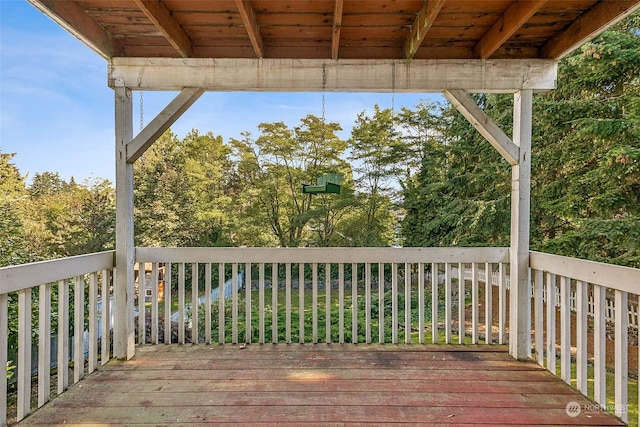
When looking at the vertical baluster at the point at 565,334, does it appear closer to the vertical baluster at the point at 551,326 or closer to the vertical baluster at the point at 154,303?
the vertical baluster at the point at 551,326

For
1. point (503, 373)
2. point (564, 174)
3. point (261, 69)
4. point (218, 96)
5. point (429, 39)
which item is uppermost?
point (218, 96)

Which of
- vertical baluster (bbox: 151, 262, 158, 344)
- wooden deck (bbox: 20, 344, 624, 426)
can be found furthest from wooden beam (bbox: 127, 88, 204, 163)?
wooden deck (bbox: 20, 344, 624, 426)

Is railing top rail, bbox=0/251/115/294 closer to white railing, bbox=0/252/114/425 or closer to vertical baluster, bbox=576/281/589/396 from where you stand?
white railing, bbox=0/252/114/425

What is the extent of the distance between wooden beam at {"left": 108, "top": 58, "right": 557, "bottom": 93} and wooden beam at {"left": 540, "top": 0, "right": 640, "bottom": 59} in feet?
0.44

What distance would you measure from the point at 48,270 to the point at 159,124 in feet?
4.09

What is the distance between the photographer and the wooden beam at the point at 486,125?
272cm

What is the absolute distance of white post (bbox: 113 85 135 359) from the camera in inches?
106

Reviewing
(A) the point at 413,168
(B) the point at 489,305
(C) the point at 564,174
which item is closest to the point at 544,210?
(C) the point at 564,174

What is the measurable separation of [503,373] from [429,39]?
2.51m

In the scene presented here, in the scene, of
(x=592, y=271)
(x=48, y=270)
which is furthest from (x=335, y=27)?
(x=48, y=270)

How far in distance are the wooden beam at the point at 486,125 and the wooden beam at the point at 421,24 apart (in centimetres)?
48

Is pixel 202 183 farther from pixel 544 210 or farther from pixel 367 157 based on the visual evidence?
pixel 544 210

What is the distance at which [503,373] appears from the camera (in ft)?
8.04

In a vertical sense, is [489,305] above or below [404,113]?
below
